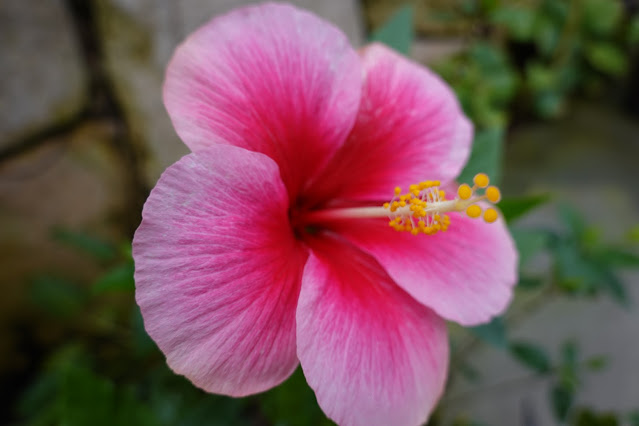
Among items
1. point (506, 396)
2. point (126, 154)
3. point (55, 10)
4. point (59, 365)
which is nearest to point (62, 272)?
point (59, 365)

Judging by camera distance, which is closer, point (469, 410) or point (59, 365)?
point (59, 365)

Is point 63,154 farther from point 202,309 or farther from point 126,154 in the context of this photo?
point 202,309

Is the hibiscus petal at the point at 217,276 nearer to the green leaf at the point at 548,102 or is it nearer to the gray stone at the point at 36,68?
the gray stone at the point at 36,68

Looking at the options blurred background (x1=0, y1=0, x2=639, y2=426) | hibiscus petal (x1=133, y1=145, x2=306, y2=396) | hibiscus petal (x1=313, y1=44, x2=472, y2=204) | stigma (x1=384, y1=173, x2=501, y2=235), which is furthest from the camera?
blurred background (x1=0, y1=0, x2=639, y2=426)

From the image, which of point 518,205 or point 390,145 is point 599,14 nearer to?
point 518,205

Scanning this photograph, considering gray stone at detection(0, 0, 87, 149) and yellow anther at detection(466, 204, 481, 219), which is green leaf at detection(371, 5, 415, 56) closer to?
yellow anther at detection(466, 204, 481, 219)

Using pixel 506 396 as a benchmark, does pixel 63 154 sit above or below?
above

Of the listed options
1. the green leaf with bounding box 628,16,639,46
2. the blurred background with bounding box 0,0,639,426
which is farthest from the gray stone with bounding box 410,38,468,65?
the green leaf with bounding box 628,16,639,46
